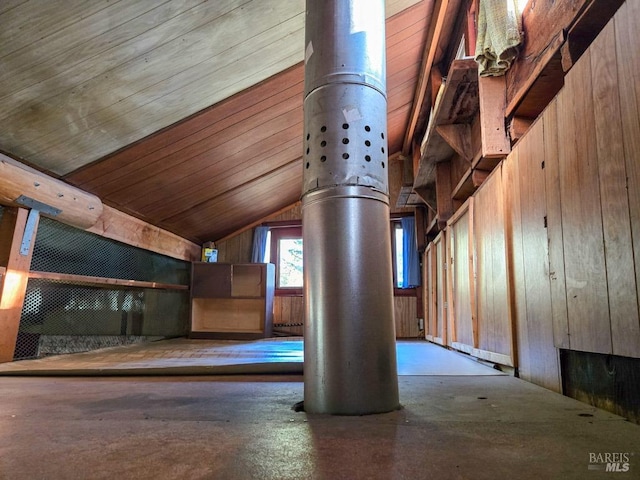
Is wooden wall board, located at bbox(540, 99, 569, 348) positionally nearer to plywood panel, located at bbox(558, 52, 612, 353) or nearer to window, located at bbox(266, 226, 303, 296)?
plywood panel, located at bbox(558, 52, 612, 353)

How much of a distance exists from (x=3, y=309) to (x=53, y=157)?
937 mm

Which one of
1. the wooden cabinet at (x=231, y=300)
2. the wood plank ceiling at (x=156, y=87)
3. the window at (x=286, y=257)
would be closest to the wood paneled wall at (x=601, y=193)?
the wood plank ceiling at (x=156, y=87)

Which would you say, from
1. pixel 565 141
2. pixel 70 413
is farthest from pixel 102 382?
pixel 565 141

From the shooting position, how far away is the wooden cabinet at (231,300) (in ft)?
14.5

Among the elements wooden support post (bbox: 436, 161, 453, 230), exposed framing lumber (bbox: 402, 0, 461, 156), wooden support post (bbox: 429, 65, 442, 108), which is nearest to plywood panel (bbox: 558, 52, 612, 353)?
exposed framing lumber (bbox: 402, 0, 461, 156)

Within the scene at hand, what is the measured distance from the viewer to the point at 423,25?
10.3 ft

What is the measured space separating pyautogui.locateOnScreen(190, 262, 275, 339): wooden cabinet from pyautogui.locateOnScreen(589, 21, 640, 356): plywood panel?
12.3ft

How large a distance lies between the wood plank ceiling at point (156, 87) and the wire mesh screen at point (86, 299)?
0.41 meters

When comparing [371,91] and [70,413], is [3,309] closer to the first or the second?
[70,413]

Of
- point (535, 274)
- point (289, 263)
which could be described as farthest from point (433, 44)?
point (289, 263)

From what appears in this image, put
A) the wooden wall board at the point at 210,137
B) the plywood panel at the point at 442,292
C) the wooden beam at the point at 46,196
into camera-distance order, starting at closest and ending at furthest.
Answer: the wooden beam at the point at 46,196, the wooden wall board at the point at 210,137, the plywood panel at the point at 442,292

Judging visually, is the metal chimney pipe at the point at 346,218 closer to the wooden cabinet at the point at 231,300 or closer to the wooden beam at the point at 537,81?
the wooden beam at the point at 537,81

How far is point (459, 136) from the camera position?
2738 mm

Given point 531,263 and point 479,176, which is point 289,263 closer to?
point 479,176
